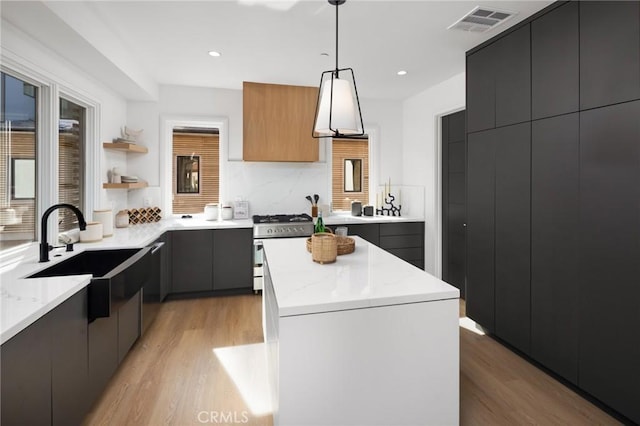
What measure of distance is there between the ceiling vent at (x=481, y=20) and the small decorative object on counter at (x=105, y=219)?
10.4ft

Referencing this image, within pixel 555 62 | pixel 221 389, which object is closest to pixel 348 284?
pixel 221 389

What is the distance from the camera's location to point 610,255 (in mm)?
1836

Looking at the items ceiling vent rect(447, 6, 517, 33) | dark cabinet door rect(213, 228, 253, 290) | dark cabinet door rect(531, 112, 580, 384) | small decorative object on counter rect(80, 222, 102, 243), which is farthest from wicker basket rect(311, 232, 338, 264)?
dark cabinet door rect(213, 228, 253, 290)

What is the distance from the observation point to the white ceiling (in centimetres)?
217

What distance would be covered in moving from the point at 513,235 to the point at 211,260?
2.92 metres

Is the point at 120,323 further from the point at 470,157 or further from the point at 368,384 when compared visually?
the point at 470,157

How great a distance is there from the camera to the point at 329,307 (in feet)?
A: 4.19

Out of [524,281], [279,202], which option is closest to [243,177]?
[279,202]

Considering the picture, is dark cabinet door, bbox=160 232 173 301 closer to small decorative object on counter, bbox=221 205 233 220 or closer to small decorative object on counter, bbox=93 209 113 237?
small decorative object on counter, bbox=93 209 113 237

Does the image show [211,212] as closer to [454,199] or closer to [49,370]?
[49,370]

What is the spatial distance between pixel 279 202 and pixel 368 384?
10.6 feet

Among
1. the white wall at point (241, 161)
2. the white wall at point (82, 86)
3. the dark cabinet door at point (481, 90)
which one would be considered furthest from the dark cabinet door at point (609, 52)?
the white wall at point (82, 86)

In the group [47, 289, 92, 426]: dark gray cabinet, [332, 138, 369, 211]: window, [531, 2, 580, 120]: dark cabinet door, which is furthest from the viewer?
[332, 138, 369, 211]: window

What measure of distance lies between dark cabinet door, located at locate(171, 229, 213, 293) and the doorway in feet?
9.09
